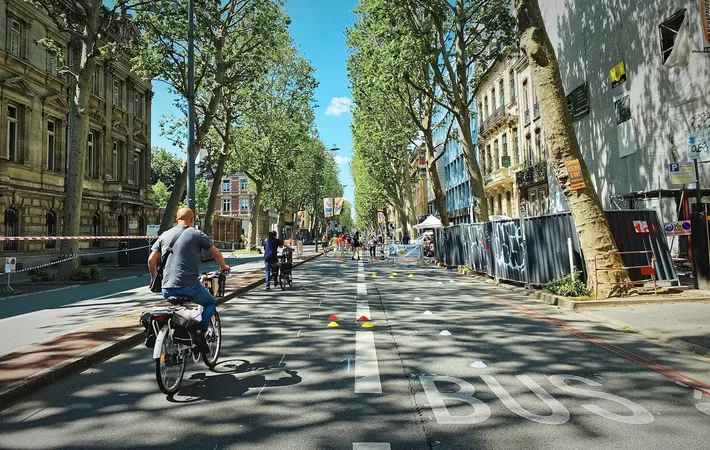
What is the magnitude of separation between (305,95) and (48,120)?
16.7 m

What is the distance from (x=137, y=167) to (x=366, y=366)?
38784mm

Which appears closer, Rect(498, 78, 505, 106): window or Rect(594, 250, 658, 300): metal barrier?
Rect(594, 250, 658, 300): metal barrier

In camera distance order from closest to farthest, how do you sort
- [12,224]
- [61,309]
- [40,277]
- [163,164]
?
[61,309] → [40,277] → [12,224] → [163,164]

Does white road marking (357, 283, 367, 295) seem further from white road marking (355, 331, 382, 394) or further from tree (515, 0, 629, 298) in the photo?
white road marking (355, 331, 382, 394)

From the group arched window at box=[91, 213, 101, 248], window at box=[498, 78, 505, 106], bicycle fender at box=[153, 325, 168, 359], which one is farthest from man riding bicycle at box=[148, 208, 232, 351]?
window at box=[498, 78, 505, 106]

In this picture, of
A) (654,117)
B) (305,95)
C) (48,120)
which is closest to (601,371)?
(654,117)

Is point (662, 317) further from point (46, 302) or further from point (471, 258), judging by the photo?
point (46, 302)

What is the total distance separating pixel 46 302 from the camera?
1209cm

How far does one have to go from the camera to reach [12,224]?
2458 centimetres

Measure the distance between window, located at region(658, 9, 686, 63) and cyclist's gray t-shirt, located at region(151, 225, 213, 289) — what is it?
52.0 ft

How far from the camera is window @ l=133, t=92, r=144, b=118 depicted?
1551 inches

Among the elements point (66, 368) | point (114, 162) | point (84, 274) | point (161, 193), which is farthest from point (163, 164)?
point (66, 368)

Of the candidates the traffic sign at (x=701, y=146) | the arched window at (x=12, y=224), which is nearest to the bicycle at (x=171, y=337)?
the traffic sign at (x=701, y=146)

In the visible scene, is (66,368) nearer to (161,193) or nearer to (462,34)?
(462,34)
